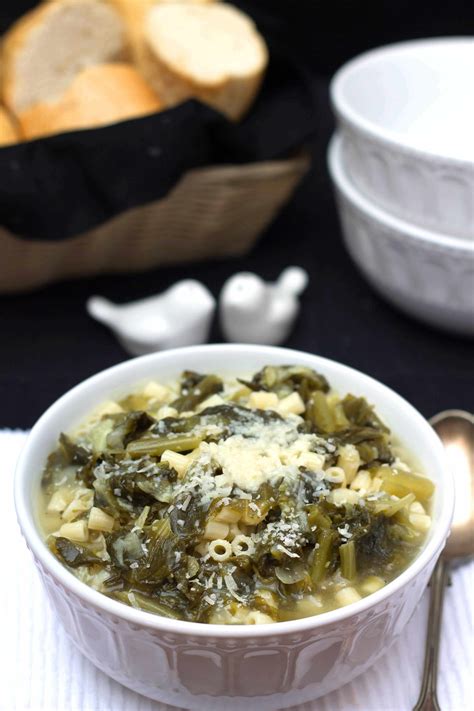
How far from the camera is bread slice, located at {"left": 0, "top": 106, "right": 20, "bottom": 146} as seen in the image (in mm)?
1842

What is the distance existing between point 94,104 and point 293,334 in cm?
68

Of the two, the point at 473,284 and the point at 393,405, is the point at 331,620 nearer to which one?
the point at 393,405

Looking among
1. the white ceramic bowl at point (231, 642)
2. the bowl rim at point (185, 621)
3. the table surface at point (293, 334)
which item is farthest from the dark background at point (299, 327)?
the white ceramic bowl at point (231, 642)

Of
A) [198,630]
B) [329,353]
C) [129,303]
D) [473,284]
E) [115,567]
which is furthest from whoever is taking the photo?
[129,303]

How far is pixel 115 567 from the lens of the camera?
1004 mm

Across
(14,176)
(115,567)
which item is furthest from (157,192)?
(115,567)

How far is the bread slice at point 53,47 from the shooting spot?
78.6 inches

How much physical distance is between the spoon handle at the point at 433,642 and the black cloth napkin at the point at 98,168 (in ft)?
3.20

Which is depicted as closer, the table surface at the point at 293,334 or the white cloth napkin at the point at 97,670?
the white cloth napkin at the point at 97,670

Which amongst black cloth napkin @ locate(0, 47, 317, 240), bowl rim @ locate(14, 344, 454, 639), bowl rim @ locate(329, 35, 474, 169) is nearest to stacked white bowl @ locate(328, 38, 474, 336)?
bowl rim @ locate(329, 35, 474, 169)

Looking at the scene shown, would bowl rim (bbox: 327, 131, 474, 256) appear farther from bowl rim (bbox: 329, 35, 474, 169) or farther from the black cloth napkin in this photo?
the black cloth napkin

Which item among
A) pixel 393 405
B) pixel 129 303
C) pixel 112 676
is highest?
pixel 393 405

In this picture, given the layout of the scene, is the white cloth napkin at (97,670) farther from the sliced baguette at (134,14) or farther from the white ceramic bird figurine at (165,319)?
the sliced baguette at (134,14)

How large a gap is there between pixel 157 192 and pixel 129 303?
33 centimetres
